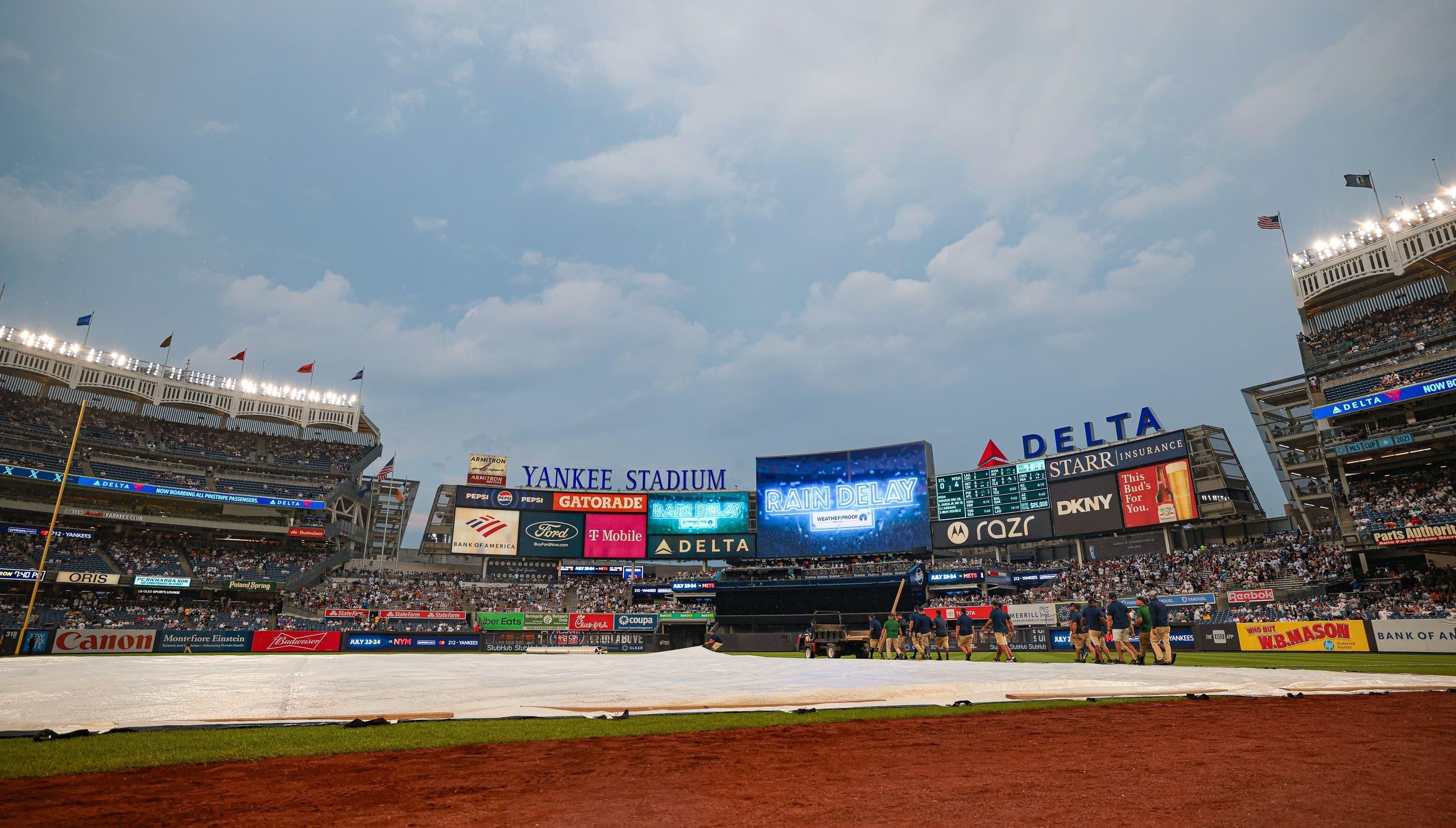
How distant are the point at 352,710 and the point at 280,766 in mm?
2896

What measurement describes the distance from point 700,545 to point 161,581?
38.3 metres

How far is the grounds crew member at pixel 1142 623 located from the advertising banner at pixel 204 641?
41.5 m

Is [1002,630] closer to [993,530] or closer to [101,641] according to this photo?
[993,530]

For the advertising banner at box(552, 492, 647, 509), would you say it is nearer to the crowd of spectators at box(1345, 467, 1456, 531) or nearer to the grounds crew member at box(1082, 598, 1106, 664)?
the grounds crew member at box(1082, 598, 1106, 664)

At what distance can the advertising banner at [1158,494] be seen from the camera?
46219 mm

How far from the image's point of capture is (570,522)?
61562 mm

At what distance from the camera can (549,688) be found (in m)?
11.1

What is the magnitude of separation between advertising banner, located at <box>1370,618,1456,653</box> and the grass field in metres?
20.5

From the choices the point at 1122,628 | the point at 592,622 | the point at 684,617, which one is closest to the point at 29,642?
the point at 592,622

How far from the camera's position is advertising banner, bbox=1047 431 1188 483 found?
47.3 metres

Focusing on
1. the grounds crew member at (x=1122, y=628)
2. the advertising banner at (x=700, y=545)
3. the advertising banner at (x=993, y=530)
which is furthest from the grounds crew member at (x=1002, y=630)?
the advertising banner at (x=700, y=545)

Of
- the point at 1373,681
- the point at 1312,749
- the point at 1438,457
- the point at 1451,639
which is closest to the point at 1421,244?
the point at 1438,457

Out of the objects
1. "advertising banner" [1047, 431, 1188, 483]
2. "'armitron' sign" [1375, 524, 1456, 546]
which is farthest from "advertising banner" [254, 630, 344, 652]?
"'armitron' sign" [1375, 524, 1456, 546]

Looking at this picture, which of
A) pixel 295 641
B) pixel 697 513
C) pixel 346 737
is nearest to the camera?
pixel 346 737
